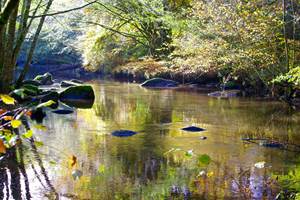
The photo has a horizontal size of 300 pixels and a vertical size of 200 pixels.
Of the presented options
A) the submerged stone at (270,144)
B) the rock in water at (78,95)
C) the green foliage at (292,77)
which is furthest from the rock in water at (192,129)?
the rock in water at (78,95)

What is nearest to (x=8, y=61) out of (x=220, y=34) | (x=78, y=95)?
(x=78, y=95)

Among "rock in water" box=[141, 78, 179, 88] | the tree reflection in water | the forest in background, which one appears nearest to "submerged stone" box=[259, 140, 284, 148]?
the forest in background

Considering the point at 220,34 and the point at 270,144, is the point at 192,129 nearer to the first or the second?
the point at 270,144

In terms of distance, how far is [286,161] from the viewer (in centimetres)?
913

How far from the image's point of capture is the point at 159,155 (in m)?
9.72

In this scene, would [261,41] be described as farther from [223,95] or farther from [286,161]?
[286,161]

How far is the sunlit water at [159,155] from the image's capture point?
7251mm

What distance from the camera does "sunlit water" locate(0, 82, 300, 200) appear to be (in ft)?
23.8

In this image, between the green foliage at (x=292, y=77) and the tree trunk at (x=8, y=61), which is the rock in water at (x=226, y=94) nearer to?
the green foliage at (x=292, y=77)

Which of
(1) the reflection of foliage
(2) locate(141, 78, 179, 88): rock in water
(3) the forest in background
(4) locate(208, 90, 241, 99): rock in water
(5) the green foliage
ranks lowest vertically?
(1) the reflection of foliage

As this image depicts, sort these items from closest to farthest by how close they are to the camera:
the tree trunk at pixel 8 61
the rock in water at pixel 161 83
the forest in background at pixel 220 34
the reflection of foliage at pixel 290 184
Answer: the reflection of foliage at pixel 290 184
the forest in background at pixel 220 34
the tree trunk at pixel 8 61
the rock in water at pixel 161 83


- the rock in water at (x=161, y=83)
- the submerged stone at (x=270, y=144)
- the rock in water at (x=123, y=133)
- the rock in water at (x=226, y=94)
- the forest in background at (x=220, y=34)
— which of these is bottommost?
the submerged stone at (x=270, y=144)

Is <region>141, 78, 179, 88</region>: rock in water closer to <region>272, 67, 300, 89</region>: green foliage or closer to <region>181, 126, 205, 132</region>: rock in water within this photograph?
<region>272, 67, 300, 89</region>: green foliage

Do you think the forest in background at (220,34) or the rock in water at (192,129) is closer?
the rock in water at (192,129)
